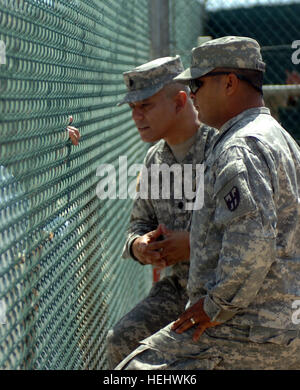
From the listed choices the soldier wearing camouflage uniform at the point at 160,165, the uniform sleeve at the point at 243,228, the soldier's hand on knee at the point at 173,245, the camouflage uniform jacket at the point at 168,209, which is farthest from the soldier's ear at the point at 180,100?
the uniform sleeve at the point at 243,228

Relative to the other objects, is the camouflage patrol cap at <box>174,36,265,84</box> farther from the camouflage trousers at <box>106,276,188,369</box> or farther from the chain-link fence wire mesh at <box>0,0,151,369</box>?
the camouflage trousers at <box>106,276,188,369</box>

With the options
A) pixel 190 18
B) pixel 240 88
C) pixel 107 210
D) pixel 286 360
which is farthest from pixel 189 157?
pixel 190 18

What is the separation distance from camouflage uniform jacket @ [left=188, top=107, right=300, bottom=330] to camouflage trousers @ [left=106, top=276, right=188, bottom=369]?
0.61 meters

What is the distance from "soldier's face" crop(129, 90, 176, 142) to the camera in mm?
3023

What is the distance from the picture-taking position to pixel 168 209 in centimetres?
300

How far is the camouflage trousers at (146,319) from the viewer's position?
9.14 feet

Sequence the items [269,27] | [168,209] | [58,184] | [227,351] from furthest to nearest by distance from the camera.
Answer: [269,27] < [168,209] < [58,184] < [227,351]

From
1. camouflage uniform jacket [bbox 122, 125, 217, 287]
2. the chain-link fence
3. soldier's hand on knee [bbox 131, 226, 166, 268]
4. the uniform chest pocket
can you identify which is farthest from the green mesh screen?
the uniform chest pocket

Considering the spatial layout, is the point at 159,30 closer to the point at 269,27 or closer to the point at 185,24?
the point at 185,24

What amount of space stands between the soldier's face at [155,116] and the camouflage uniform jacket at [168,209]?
0.12 metres

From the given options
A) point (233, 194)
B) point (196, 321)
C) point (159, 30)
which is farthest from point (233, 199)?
point (159, 30)

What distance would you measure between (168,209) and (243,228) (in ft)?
3.52

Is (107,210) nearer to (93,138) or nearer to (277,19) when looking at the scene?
(93,138)

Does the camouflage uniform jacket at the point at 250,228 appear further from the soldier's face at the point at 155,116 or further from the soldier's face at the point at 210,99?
the soldier's face at the point at 155,116
